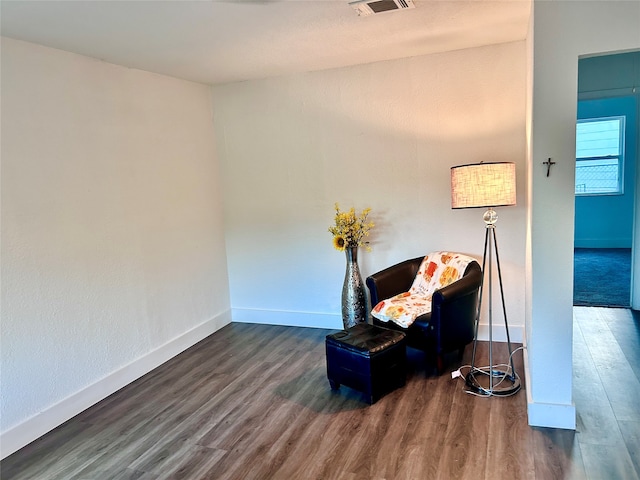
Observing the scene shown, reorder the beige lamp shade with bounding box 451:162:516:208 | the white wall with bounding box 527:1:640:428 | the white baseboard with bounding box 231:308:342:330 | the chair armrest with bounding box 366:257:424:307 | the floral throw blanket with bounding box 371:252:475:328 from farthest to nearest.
Answer: the white baseboard with bounding box 231:308:342:330
the chair armrest with bounding box 366:257:424:307
the floral throw blanket with bounding box 371:252:475:328
the beige lamp shade with bounding box 451:162:516:208
the white wall with bounding box 527:1:640:428

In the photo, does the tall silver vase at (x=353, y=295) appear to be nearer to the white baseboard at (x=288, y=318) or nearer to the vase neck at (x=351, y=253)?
the vase neck at (x=351, y=253)

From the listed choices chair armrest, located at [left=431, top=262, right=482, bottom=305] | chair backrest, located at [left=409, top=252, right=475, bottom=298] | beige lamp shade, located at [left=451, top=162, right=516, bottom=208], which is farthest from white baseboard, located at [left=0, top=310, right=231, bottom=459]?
beige lamp shade, located at [left=451, top=162, right=516, bottom=208]

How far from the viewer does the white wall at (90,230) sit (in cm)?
267

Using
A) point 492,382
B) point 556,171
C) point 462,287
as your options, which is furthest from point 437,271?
point 556,171

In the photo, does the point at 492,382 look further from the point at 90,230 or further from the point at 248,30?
the point at 90,230

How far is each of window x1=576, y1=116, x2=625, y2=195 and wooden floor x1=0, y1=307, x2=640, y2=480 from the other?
4.81 meters

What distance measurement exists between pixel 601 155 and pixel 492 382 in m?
6.11

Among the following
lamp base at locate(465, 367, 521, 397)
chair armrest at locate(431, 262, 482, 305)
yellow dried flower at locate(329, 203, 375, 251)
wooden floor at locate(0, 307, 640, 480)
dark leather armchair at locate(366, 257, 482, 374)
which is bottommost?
wooden floor at locate(0, 307, 640, 480)

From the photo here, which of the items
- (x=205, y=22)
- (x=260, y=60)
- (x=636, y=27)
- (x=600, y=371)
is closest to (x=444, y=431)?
(x=600, y=371)

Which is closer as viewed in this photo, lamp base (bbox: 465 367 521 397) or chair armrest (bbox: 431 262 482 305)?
lamp base (bbox: 465 367 521 397)

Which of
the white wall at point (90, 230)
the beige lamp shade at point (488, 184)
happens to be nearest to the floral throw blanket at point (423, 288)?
the beige lamp shade at point (488, 184)

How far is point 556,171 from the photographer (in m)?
2.27

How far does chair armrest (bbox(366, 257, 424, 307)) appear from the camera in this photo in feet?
11.8

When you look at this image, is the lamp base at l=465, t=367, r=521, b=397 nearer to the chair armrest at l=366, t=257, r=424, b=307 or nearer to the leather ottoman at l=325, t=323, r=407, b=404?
the leather ottoman at l=325, t=323, r=407, b=404
